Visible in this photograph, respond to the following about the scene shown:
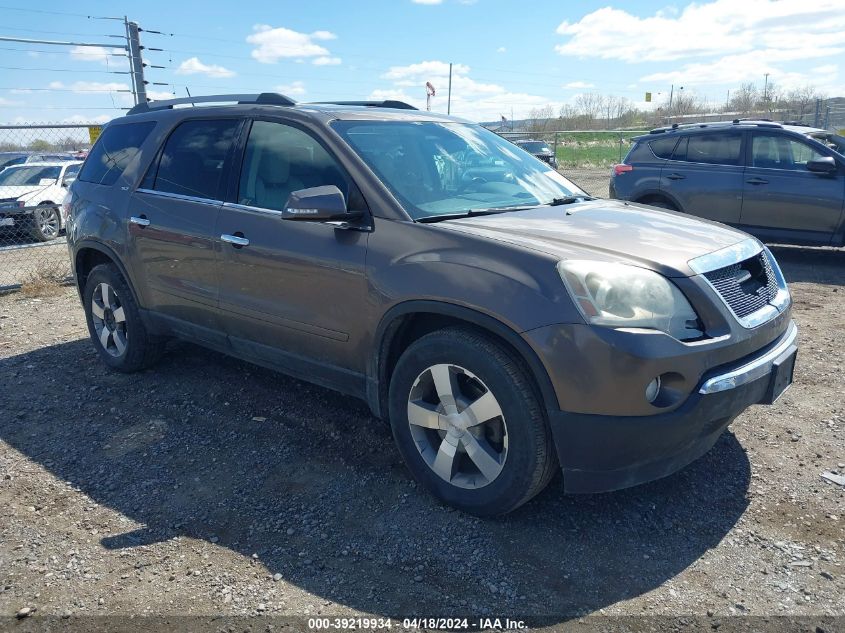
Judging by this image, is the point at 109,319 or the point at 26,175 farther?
the point at 26,175

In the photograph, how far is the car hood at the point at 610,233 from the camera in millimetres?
2885

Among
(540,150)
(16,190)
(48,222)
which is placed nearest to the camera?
(48,222)

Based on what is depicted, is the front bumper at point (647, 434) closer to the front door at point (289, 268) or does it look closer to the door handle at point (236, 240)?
the front door at point (289, 268)

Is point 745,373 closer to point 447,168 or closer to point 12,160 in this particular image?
point 447,168

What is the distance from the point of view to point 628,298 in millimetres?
2715

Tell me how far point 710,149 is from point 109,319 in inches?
301

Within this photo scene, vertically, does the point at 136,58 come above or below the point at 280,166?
above

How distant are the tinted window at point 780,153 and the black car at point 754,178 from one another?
0.04 feet

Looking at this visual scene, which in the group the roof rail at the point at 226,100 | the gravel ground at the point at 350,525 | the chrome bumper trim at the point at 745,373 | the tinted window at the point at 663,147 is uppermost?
the roof rail at the point at 226,100

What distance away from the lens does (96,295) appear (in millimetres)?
5246

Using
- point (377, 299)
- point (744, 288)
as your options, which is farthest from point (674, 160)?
point (377, 299)

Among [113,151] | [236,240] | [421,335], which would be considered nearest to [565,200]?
[421,335]

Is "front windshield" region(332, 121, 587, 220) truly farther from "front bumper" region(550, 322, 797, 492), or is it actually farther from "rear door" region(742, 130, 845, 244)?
"rear door" region(742, 130, 845, 244)

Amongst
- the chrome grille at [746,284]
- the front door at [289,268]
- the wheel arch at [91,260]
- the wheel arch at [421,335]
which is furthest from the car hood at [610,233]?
the wheel arch at [91,260]
